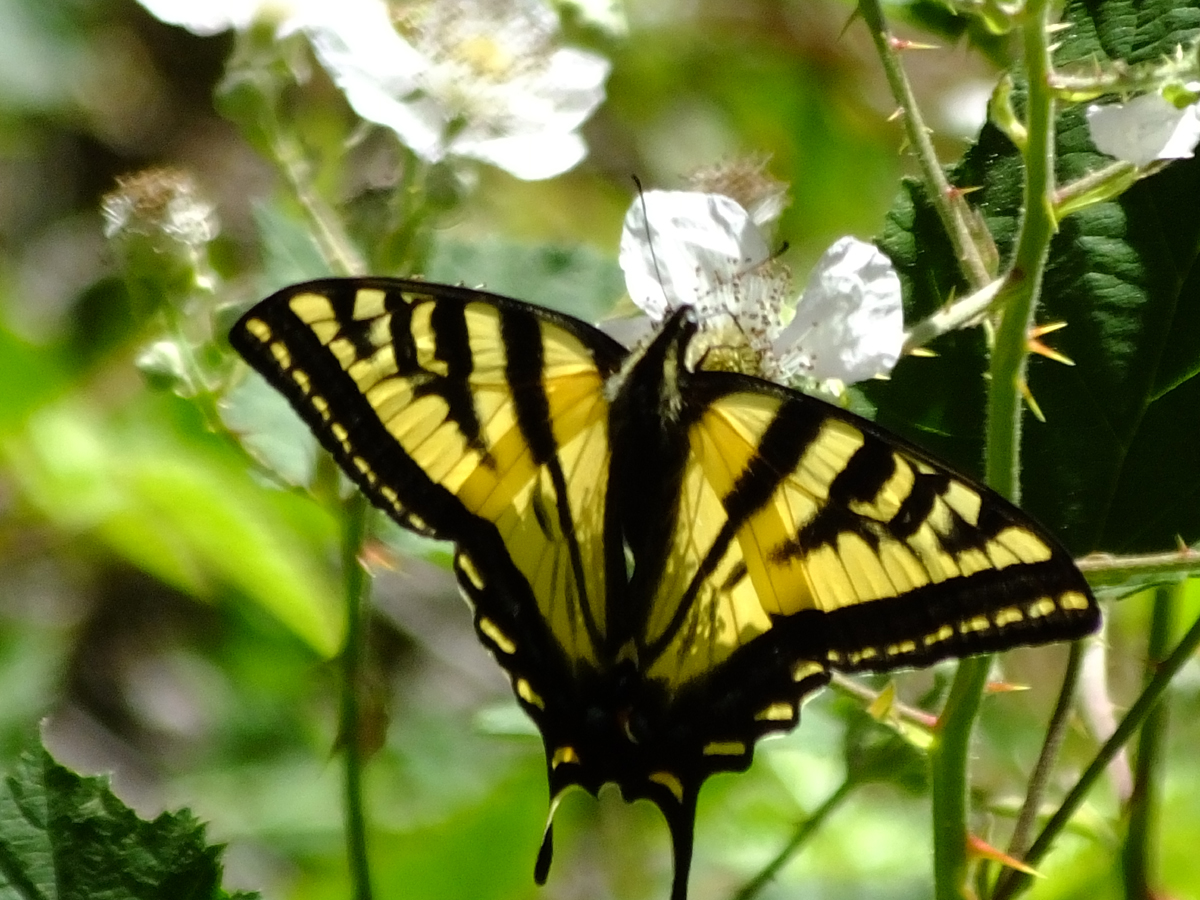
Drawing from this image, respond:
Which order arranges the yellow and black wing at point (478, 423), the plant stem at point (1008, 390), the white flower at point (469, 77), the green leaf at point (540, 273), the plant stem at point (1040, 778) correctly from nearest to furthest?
the plant stem at point (1008, 390) → the plant stem at point (1040, 778) → the yellow and black wing at point (478, 423) → the white flower at point (469, 77) → the green leaf at point (540, 273)

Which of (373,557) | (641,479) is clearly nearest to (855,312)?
(641,479)

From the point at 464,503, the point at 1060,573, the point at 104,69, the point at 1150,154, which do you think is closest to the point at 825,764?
the point at 464,503

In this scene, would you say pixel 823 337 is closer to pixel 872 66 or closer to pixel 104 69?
pixel 872 66

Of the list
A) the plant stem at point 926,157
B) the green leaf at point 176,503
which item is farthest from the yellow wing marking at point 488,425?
the green leaf at point 176,503

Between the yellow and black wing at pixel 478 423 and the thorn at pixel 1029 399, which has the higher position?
the yellow and black wing at pixel 478 423

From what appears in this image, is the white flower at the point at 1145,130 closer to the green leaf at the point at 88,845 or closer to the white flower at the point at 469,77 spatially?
the white flower at the point at 469,77

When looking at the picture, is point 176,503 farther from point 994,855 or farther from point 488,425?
point 994,855
